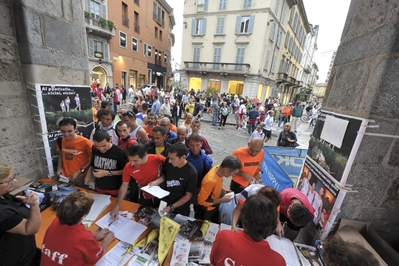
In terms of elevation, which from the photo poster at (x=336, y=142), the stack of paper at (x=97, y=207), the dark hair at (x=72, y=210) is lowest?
the stack of paper at (x=97, y=207)

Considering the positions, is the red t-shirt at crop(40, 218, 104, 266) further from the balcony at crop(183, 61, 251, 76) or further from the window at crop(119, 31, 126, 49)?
the window at crop(119, 31, 126, 49)

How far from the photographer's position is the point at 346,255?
1.13 metres

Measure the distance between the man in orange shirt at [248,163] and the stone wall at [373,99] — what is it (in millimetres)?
1288

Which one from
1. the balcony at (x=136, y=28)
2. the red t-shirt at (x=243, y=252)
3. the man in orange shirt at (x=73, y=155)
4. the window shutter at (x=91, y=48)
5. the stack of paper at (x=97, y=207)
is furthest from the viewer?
the balcony at (x=136, y=28)

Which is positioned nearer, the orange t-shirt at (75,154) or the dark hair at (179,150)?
the dark hair at (179,150)

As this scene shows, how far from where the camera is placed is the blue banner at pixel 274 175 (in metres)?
3.39

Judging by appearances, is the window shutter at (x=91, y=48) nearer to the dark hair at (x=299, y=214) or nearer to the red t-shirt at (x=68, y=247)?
the red t-shirt at (x=68, y=247)

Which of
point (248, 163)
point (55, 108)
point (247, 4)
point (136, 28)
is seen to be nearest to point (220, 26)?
point (247, 4)

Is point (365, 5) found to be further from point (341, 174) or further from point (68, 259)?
point (68, 259)

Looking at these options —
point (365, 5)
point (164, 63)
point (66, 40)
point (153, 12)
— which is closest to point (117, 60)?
point (153, 12)

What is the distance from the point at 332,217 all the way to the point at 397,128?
1.10 m

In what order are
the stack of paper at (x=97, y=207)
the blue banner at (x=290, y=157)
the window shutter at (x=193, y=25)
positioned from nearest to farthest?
the stack of paper at (x=97, y=207), the blue banner at (x=290, y=157), the window shutter at (x=193, y=25)

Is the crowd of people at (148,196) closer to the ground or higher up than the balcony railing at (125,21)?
closer to the ground

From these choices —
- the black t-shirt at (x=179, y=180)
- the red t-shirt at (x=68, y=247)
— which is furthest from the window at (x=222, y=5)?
the red t-shirt at (x=68, y=247)
